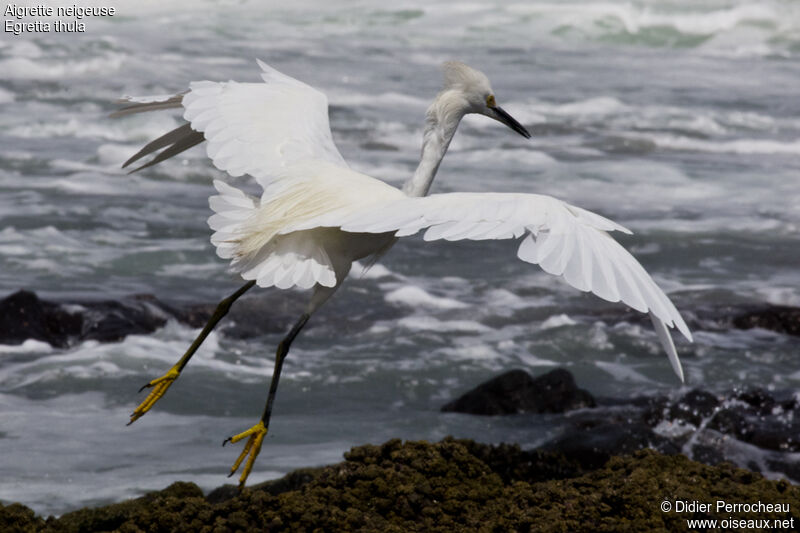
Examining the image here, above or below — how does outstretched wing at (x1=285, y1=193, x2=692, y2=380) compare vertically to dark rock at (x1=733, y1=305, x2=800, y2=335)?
→ above

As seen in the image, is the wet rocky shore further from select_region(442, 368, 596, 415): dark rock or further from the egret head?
the egret head

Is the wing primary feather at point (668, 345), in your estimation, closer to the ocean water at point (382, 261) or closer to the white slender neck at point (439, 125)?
the white slender neck at point (439, 125)

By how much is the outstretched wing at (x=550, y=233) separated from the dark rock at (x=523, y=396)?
12.5ft

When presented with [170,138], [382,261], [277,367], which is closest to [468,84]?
[170,138]

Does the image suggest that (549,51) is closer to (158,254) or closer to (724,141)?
(724,141)

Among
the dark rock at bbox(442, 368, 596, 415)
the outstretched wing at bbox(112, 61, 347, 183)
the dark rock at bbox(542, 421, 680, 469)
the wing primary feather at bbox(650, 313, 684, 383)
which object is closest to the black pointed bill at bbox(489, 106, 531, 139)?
the outstretched wing at bbox(112, 61, 347, 183)

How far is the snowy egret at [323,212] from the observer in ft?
12.6

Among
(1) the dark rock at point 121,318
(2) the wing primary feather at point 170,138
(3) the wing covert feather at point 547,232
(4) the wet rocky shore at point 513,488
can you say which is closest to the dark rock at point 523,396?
(4) the wet rocky shore at point 513,488

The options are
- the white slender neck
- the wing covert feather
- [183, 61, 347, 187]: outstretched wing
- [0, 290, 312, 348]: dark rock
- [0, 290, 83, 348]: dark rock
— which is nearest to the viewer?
the wing covert feather

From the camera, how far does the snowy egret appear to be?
384cm

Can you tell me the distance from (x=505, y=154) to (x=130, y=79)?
9.62 m

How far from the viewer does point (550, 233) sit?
12.8ft

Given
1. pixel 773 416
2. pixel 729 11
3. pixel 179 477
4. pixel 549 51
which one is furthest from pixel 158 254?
pixel 729 11

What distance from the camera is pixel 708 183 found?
1764 cm
